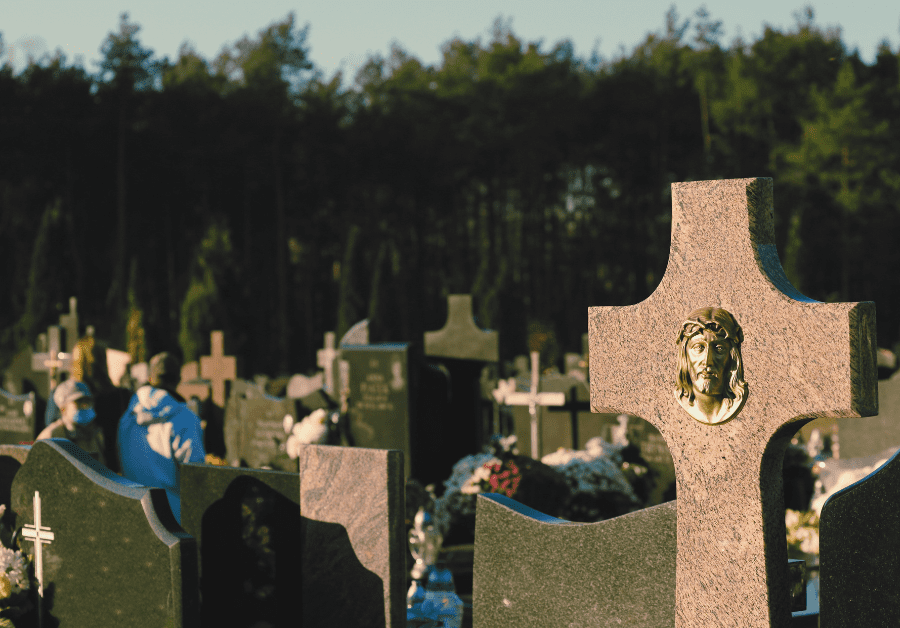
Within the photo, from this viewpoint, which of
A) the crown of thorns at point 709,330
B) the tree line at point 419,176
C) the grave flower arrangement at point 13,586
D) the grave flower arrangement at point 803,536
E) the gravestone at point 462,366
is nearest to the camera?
the crown of thorns at point 709,330

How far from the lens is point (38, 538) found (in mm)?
4109

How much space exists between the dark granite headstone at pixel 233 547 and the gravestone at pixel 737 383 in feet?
6.13

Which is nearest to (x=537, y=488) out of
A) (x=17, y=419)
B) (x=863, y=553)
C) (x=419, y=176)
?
(x=863, y=553)

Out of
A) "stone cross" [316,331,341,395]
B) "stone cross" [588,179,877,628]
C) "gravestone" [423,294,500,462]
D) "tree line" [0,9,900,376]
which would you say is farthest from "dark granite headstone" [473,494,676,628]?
"tree line" [0,9,900,376]

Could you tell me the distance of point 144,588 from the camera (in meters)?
3.71

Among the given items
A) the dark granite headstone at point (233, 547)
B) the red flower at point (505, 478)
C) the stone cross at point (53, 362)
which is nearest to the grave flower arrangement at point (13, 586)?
the dark granite headstone at point (233, 547)

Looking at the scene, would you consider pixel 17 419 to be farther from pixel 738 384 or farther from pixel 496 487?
pixel 738 384

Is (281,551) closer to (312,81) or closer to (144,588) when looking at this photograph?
(144,588)

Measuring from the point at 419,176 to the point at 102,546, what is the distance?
32867 mm

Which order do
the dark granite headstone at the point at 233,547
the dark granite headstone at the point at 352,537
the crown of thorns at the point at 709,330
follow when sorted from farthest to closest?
the dark granite headstone at the point at 233,547 → the dark granite headstone at the point at 352,537 → the crown of thorns at the point at 709,330

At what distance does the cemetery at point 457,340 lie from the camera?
2.91 metres

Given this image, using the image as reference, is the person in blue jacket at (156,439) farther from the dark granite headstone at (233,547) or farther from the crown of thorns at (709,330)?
the crown of thorns at (709,330)

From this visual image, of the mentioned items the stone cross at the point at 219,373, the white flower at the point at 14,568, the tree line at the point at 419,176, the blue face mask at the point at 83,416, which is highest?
the tree line at the point at 419,176

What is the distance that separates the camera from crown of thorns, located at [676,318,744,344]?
9.39ft
